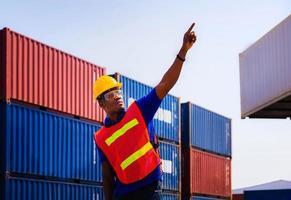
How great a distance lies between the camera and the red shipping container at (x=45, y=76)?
16.6 m

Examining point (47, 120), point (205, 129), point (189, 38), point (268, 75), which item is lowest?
point (189, 38)

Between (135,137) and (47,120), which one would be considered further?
(47,120)

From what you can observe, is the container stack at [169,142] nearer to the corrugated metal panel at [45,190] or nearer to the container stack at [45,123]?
the container stack at [45,123]

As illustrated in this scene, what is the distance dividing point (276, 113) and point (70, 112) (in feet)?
28.4

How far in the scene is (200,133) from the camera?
1116 inches

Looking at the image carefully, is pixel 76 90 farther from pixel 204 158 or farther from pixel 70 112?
pixel 204 158

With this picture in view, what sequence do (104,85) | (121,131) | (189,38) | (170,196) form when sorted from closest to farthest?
(189,38)
(121,131)
(104,85)
(170,196)

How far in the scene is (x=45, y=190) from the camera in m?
17.0

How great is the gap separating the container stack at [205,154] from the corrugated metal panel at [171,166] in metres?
1.58

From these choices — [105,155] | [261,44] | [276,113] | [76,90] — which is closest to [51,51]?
[76,90]

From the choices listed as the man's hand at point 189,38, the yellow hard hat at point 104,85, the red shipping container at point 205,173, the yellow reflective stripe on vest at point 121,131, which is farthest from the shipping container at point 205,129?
the man's hand at point 189,38

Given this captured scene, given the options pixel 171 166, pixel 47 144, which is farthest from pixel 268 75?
pixel 47 144

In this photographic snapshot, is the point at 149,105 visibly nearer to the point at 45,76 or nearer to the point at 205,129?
the point at 45,76

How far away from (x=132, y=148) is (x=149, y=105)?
32 centimetres
